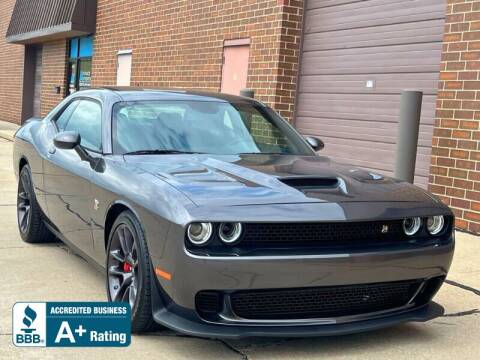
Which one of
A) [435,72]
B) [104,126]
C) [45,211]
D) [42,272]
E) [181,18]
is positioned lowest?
[42,272]

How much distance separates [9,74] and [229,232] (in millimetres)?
25274

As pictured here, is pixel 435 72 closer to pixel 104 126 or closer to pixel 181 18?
pixel 104 126

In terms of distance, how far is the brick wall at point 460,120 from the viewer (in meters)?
6.91

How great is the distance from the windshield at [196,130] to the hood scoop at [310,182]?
89 cm

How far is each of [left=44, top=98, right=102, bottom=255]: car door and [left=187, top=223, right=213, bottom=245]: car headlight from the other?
1316mm

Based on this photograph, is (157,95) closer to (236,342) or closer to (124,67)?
(236,342)

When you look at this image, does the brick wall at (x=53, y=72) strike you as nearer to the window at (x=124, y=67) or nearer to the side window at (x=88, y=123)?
the window at (x=124, y=67)

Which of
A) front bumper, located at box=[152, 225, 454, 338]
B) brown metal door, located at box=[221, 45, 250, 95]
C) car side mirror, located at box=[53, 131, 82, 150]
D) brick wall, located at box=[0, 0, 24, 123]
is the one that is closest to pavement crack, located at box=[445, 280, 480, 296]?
front bumper, located at box=[152, 225, 454, 338]

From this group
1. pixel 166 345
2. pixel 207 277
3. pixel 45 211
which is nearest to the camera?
pixel 207 277

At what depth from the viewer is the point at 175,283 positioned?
10.4 ft

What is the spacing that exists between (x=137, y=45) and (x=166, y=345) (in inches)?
493

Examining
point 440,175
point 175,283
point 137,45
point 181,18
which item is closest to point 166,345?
point 175,283

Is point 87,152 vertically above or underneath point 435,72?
underneath

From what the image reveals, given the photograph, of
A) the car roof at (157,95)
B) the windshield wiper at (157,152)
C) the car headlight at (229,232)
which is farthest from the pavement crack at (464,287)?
the car headlight at (229,232)
